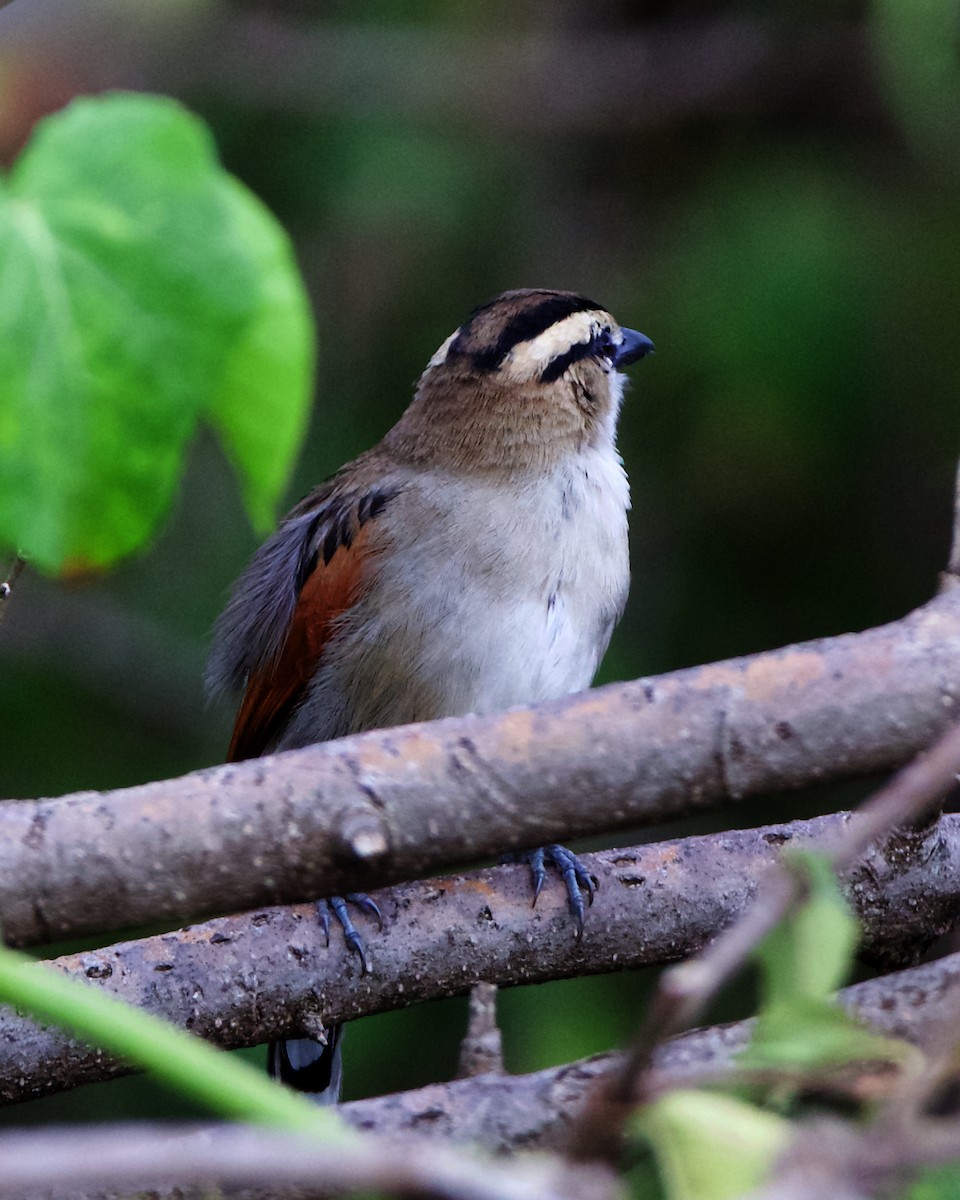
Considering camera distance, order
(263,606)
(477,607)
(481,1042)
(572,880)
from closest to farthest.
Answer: (481,1042), (572,880), (477,607), (263,606)

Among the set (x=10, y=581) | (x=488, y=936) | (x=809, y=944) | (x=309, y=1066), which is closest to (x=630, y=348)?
(x=488, y=936)

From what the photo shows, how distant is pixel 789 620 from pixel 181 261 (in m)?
4.23

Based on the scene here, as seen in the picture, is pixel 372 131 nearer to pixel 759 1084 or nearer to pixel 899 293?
pixel 899 293

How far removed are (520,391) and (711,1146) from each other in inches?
113

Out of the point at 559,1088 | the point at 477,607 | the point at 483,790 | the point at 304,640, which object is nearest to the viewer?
the point at 483,790

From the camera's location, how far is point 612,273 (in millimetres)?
5660

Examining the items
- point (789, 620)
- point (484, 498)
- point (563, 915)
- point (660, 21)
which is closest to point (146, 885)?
point (563, 915)

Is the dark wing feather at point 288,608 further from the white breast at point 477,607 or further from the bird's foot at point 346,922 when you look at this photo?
the bird's foot at point 346,922

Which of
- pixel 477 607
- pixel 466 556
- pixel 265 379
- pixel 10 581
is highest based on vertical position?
pixel 466 556

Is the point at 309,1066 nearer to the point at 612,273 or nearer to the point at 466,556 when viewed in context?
the point at 466,556

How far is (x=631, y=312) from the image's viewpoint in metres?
5.30

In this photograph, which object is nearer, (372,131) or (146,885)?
(146,885)

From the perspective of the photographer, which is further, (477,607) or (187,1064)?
(477,607)

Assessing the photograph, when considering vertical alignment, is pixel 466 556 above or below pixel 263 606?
below
